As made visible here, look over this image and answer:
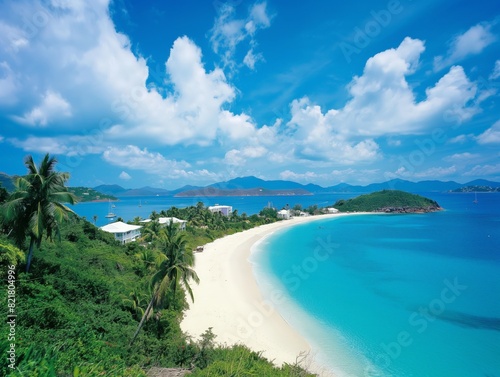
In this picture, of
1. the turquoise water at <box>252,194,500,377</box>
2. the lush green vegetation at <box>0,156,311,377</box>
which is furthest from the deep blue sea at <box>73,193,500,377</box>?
the lush green vegetation at <box>0,156,311,377</box>

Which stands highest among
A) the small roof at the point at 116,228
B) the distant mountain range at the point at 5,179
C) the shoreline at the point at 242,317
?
the distant mountain range at the point at 5,179

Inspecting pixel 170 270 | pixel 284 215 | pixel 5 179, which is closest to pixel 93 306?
pixel 170 270

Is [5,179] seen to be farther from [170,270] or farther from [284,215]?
→ [284,215]

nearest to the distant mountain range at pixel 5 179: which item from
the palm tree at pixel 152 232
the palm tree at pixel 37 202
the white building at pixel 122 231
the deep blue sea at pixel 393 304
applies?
the palm tree at pixel 37 202

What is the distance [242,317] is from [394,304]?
1376cm

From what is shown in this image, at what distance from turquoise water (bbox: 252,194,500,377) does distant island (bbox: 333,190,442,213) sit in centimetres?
7301

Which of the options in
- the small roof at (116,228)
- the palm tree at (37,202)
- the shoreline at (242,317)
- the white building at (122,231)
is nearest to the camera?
the palm tree at (37,202)

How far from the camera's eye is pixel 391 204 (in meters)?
118

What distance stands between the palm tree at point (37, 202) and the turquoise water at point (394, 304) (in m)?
15.9

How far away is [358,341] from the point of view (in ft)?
53.7

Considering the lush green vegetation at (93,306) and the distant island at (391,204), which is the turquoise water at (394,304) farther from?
the distant island at (391,204)

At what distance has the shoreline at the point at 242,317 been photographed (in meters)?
15.0

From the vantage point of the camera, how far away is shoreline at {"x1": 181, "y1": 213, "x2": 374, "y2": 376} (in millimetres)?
14961

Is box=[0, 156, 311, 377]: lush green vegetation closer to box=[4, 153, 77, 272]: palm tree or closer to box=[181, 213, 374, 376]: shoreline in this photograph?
box=[4, 153, 77, 272]: palm tree
